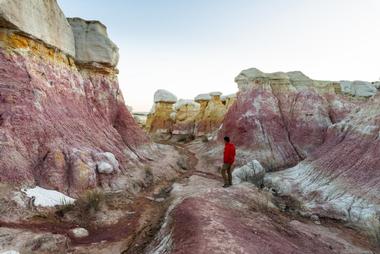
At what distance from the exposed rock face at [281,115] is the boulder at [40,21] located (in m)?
9.33

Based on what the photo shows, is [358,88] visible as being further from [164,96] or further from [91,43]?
[164,96]

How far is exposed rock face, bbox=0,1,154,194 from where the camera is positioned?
6492 mm

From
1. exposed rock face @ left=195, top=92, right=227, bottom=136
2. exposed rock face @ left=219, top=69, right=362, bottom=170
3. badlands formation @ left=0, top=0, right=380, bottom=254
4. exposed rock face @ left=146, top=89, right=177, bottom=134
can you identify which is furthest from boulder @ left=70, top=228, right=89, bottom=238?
exposed rock face @ left=146, top=89, right=177, bottom=134

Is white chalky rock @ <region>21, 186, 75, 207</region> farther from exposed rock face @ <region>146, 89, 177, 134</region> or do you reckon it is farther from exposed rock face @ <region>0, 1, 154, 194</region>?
exposed rock face @ <region>146, 89, 177, 134</region>

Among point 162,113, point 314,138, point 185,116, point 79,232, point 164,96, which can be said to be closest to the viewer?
point 79,232

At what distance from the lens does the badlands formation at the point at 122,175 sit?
4750mm

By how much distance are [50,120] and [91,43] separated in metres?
4.77

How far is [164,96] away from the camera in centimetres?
2712

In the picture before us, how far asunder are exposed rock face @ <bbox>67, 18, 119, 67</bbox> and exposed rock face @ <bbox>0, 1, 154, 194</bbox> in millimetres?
143

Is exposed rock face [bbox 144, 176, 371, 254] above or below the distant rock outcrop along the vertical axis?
below

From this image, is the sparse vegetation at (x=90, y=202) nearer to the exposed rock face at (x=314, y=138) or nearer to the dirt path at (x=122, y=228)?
the dirt path at (x=122, y=228)

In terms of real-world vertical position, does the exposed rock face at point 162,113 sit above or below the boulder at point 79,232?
above

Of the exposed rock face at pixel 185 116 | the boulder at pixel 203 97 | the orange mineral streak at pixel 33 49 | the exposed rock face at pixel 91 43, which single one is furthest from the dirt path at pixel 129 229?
the boulder at pixel 203 97

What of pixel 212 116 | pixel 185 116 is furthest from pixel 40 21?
pixel 185 116
